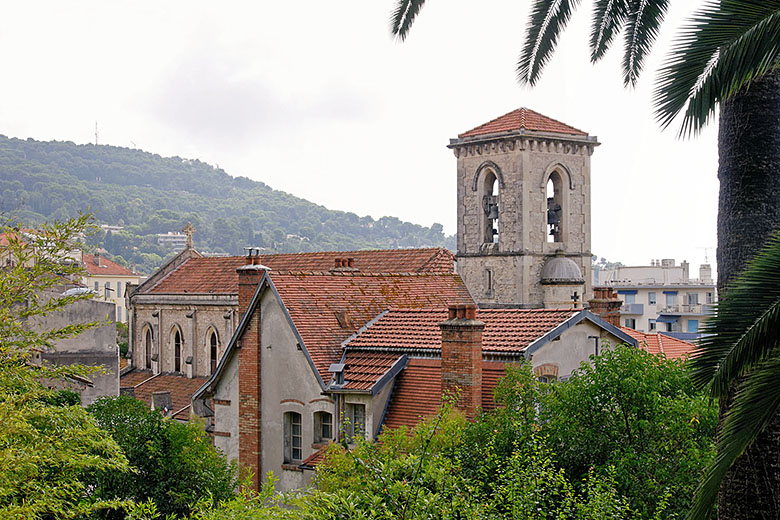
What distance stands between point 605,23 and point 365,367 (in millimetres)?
9492

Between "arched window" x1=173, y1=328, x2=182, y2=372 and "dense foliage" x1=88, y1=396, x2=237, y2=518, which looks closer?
"dense foliage" x1=88, y1=396, x2=237, y2=518

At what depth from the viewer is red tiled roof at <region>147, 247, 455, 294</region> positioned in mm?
35375

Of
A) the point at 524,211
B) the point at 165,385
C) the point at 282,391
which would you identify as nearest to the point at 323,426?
the point at 282,391

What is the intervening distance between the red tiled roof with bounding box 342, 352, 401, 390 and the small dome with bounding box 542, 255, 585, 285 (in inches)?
828

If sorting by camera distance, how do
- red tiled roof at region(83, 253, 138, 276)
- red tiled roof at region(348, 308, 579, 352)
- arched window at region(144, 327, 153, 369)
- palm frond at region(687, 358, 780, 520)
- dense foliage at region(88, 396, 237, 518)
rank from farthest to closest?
red tiled roof at region(83, 253, 138, 276) → arched window at region(144, 327, 153, 369) → red tiled roof at region(348, 308, 579, 352) → dense foliage at region(88, 396, 237, 518) → palm frond at region(687, 358, 780, 520)

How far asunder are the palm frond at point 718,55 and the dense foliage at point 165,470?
12.4m

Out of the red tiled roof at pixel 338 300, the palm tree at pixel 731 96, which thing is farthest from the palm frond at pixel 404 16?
the red tiled roof at pixel 338 300

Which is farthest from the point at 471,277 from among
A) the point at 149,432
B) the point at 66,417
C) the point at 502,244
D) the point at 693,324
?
the point at 693,324

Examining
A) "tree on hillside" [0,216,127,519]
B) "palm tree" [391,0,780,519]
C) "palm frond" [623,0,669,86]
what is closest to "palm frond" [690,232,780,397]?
"palm tree" [391,0,780,519]

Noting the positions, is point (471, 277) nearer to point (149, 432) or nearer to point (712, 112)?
point (149, 432)

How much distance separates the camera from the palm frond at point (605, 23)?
1338 centimetres

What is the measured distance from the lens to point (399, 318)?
72.7 ft

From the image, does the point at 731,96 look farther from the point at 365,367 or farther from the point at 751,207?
the point at 365,367

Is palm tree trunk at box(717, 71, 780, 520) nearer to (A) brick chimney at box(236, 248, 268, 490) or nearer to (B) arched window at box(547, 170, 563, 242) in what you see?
(A) brick chimney at box(236, 248, 268, 490)
